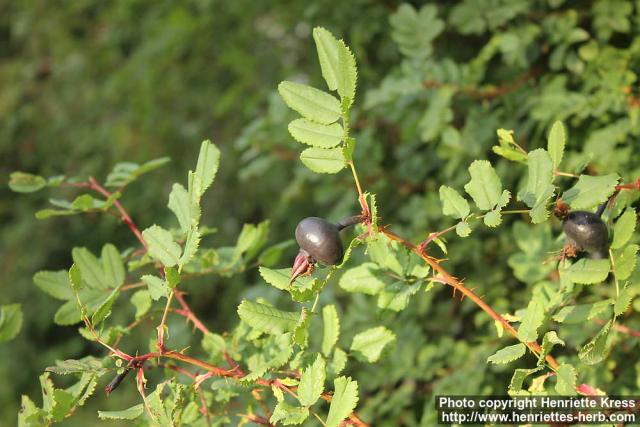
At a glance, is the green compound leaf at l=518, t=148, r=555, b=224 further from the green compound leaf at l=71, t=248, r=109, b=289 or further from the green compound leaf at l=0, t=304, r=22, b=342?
the green compound leaf at l=0, t=304, r=22, b=342

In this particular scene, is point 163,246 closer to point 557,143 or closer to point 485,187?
point 485,187

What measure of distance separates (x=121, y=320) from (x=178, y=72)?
1.11 metres

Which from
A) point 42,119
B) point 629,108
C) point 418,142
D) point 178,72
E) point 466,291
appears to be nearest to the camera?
point 466,291

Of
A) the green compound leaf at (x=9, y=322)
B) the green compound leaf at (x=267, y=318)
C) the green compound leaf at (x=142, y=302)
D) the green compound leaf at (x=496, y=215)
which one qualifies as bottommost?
the green compound leaf at (x=142, y=302)

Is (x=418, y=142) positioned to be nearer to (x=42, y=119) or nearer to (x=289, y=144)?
(x=289, y=144)

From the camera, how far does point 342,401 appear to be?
824 mm

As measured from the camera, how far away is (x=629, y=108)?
1.34m

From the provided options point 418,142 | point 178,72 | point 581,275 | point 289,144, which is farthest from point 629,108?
point 178,72

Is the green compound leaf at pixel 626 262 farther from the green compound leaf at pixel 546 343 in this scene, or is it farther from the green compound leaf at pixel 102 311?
the green compound leaf at pixel 102 311

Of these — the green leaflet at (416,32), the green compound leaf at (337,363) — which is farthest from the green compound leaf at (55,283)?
the green leaflet at (416,32)

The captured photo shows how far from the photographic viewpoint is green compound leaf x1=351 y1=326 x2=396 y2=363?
A: 39.4 inches

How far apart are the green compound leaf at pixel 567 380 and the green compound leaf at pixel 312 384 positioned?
283 mm

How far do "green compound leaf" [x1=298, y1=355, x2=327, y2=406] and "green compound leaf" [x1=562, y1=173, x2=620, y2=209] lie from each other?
388 millimetres

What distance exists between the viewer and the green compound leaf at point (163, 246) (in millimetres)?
938
